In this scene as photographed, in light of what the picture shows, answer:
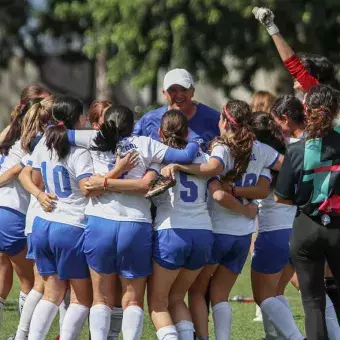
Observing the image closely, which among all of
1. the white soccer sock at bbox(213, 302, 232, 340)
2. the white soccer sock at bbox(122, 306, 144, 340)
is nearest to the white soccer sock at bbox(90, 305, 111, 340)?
the white soccer sock at bbox(122, 306, 144, 340)

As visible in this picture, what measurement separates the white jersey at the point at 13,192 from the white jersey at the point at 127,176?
139 centimetres

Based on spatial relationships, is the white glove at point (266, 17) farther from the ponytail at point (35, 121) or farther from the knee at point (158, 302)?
the knee at point (158, 302)

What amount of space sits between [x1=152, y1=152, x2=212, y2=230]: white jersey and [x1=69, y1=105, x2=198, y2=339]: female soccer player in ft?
0.44

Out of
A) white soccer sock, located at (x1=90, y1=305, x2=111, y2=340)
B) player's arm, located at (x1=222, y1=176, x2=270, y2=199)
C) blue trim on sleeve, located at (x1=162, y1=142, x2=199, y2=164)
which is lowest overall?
white soccer sock, located at (x1=90, y1=305, x2=111, y2=340)

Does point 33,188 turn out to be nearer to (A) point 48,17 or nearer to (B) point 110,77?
(B) point 110,77

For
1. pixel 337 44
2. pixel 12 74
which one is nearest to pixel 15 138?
pixel 337 44

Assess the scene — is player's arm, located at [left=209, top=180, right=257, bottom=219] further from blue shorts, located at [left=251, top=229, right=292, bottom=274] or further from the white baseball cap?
the white baseball cap

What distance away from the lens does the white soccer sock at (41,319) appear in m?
7.53

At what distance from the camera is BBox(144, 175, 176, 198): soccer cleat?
7023 mm

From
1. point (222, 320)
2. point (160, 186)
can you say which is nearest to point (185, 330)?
point (222, 320)

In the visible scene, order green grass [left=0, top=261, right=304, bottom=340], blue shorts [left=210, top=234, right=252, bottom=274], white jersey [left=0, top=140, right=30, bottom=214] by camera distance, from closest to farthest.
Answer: blue shorts [left=210, top=234, right=252, bottom=274], white jersey [left=0, top=140, right=30, bottom=214], green grass [left=0, top=261, right=304, bottom=340]

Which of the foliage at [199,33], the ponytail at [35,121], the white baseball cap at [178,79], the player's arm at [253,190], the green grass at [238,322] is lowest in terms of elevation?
the green grass at [238,322]

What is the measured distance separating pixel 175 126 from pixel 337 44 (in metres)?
16.1

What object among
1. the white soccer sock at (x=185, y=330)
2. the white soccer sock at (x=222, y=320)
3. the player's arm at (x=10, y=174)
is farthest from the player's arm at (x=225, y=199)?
the player's arm at (x=10, y=174)
